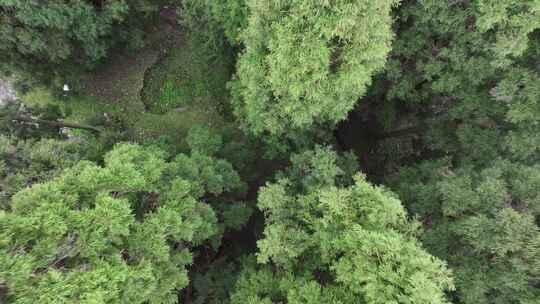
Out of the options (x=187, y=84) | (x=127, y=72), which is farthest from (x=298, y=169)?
(x=127, y=72)

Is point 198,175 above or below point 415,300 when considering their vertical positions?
above

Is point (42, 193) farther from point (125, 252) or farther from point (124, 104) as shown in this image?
point (124, 104)

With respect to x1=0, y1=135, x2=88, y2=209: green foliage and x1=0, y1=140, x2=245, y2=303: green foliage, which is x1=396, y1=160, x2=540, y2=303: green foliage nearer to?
x1=0, y1=140, x2=245, y2=303: green foliage

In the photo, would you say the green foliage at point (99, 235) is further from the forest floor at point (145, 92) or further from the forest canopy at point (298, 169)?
the forest floor at point (145, 92)

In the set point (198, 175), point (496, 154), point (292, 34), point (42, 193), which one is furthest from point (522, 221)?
point (42, 193)

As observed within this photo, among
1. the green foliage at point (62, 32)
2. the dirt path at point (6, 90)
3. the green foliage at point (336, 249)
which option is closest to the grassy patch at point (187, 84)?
the green foliage at point (62, 32)
